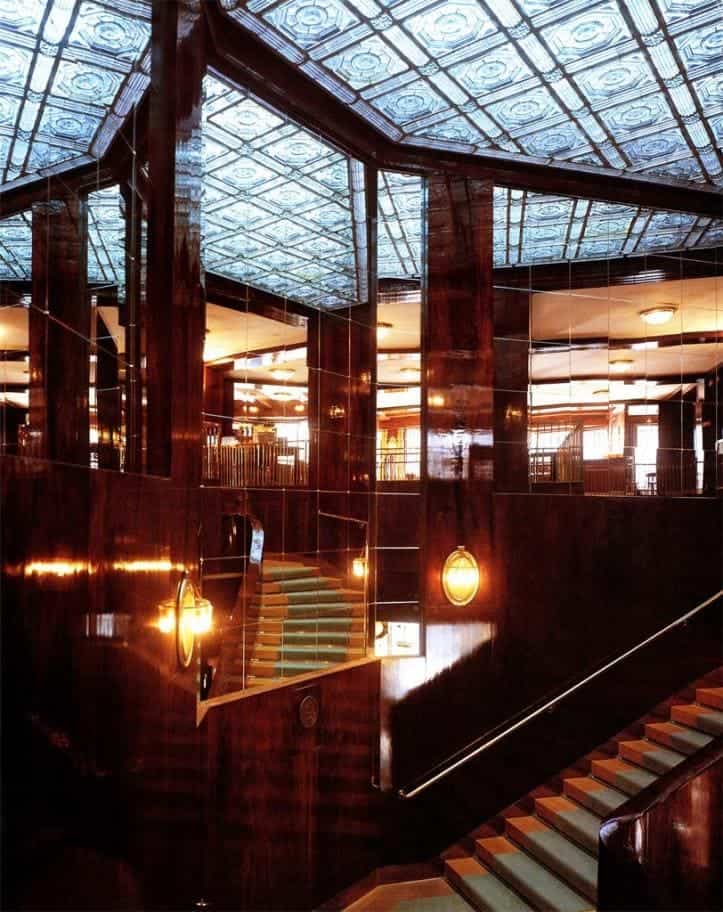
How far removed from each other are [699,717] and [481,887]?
2.55 metres

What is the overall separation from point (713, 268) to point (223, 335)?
19.6 ft

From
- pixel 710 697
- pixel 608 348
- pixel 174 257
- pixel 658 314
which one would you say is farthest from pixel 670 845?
pixel 658 314

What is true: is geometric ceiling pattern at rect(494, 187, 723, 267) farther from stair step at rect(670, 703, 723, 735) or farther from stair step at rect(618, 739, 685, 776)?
stair step at rect(618, 739, 685, 776)

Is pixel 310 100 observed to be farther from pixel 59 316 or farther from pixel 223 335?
pixel 59 316

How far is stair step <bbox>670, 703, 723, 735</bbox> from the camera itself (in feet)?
21.4

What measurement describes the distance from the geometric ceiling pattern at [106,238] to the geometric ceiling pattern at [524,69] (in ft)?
6.23

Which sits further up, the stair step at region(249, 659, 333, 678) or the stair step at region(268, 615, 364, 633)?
the stair step at region(268, 615, 364, 633)

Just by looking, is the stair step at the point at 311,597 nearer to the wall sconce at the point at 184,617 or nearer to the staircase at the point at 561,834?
the wall sconce at the point at 184,617

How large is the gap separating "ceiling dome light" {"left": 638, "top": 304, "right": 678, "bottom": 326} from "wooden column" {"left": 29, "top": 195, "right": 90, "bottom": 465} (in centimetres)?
676

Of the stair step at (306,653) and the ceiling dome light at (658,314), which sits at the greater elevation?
the ceiling dome light at (658,314)

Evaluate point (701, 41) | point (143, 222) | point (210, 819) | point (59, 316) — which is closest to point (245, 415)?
point (143, 222)

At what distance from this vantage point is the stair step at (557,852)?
568cm

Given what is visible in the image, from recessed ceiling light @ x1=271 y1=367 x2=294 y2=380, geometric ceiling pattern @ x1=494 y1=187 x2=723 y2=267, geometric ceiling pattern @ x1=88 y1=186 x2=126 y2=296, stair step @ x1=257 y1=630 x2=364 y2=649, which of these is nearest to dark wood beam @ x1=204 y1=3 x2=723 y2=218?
geometric ceiling pattern @ x1=494 y1=187 x2=723 y2=267

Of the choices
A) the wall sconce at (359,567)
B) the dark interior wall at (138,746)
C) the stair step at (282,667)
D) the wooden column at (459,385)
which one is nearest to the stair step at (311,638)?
the stair step at (282,667)
